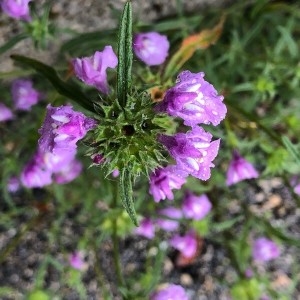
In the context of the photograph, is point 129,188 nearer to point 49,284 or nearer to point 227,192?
point 227,192

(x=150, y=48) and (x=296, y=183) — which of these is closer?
(x=150, y=48)

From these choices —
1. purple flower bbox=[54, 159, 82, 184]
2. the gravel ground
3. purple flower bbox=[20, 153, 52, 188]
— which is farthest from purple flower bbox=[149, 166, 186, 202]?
the gravel ground

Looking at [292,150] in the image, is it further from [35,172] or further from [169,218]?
[35,172]

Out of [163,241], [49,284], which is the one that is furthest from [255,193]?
[49,284]

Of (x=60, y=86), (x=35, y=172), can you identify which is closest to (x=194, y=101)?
(x=60, y=86)

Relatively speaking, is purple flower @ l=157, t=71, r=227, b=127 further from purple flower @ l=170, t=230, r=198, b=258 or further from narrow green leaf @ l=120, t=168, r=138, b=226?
purple flower @ l=170, t=230, r=198, b=258

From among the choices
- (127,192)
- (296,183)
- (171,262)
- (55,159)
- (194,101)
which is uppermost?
(194,101)

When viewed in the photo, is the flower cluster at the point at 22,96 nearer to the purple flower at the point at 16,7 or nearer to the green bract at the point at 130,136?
the purple flower at the point at 16,7

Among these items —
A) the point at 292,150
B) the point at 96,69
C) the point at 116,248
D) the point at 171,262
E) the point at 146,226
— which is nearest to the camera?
the point at 96,69
